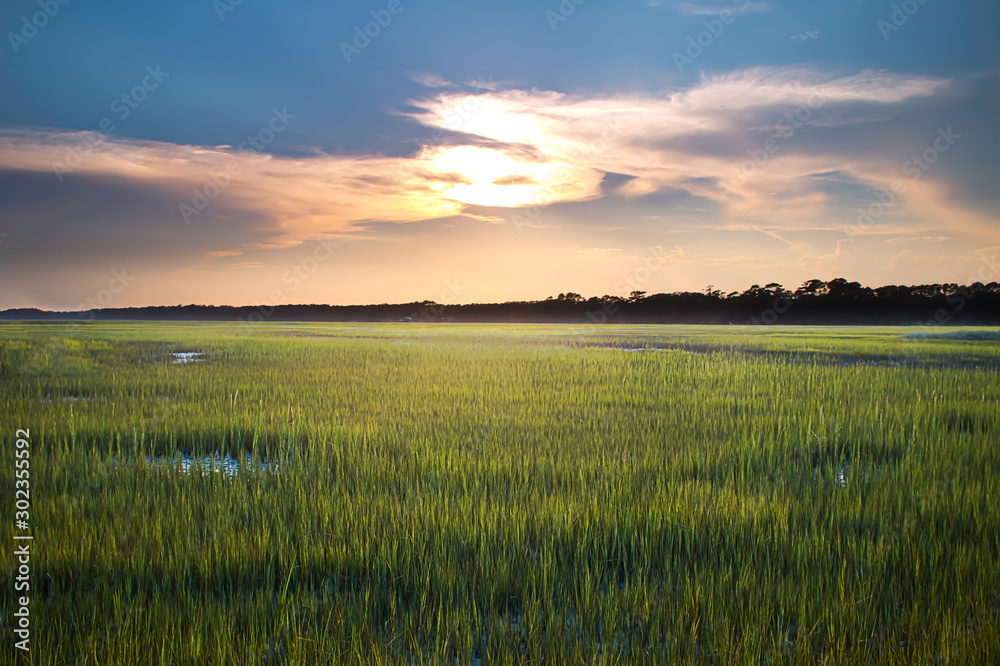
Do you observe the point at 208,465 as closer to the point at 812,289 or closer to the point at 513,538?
the point at 513,538

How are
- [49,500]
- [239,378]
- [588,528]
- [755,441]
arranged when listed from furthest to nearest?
1. [239,378]
2. [755,441]
3. [49,500]
4. [588,528]

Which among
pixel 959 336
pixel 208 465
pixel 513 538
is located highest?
pixel 959 336

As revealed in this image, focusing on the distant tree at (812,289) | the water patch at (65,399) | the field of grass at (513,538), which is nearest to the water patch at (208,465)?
the field of grass at (513,538)

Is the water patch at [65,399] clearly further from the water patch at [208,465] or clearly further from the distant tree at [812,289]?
the distant tree at [812,289]

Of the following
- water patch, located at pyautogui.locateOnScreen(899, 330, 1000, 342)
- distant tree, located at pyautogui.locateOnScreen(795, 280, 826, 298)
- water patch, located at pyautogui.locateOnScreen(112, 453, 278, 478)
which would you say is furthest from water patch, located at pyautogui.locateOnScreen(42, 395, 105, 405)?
distant tree, located at pyautogui.locateOnScreen(795, 280, 826, 298)

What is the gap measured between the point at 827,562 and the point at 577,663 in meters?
1.81

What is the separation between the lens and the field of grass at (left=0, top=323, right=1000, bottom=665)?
2.17 metres

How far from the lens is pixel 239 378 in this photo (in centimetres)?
1116

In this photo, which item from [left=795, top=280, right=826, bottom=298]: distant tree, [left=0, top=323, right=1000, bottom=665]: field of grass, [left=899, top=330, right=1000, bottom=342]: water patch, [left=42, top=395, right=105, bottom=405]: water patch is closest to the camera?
[left=0, top=323, right=1000, bottom=665]: field of grass

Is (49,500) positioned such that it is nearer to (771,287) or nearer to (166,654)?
(166,654)

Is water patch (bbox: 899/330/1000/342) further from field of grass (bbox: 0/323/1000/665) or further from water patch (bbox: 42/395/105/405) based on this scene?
water patch (bbox: 42/395/105/405)

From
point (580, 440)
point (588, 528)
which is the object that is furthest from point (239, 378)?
point (588, 528)

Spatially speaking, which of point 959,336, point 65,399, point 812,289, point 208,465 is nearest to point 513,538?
point 208,465

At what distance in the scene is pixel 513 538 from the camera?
3.05 meters
